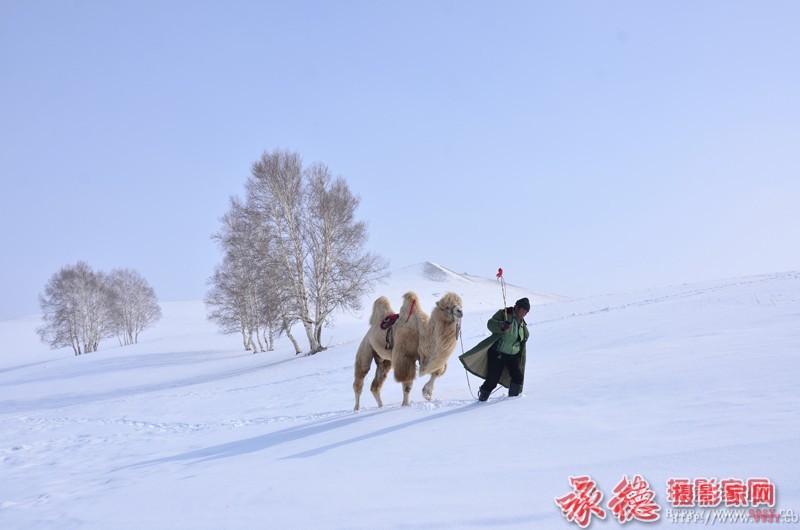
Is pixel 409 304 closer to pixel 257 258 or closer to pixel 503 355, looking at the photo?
pixel 503 355

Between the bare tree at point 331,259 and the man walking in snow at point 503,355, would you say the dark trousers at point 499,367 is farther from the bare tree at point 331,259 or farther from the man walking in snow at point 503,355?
the bare tree at point 331,259

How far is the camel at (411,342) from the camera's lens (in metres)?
7.85

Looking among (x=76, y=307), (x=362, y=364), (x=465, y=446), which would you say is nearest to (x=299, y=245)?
(x=362, y=364)

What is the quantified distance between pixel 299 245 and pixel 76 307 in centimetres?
3622

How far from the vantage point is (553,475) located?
3721 millimetres

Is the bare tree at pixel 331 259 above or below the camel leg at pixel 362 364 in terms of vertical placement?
above

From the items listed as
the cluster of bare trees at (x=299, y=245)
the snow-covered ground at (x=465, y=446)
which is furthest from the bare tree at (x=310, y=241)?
the snow-covered ground at (x=465, y=446)

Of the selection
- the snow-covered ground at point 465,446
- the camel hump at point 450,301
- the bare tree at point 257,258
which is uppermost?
the bare tree at point 257,258

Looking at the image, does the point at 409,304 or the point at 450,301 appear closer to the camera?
the point at 450,301

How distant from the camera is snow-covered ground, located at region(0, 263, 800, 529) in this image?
3502 mm

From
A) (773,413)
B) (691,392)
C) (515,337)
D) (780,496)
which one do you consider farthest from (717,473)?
(515,337)

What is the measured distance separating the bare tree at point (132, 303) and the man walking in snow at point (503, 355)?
56842mm

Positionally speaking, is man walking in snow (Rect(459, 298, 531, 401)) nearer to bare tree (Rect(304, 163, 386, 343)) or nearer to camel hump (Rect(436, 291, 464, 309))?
camel hump (Rect(436, 291, 464, 309))

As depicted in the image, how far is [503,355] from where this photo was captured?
732 cm
